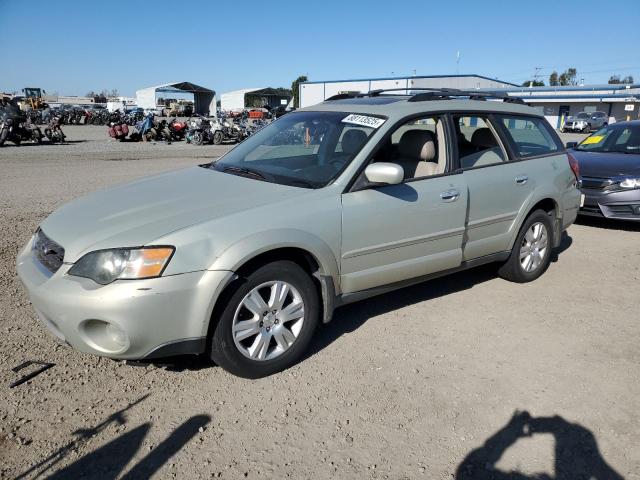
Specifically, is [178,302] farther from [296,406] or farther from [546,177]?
[546,177]

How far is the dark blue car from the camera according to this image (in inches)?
286

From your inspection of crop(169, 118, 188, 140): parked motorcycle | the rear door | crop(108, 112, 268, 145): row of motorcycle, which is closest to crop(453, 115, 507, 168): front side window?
the rear door

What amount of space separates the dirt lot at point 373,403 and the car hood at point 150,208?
90 cm

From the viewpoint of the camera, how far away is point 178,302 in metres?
2.87

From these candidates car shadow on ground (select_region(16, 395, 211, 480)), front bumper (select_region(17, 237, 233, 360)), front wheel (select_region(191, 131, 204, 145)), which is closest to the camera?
car shadow on ground (select_region(16, 395, 211, 480))

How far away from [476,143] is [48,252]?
140 inches

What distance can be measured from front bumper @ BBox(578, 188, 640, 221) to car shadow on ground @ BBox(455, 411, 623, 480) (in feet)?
17.5

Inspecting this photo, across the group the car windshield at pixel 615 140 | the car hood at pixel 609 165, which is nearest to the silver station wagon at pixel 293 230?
the car hood at pixel 609 165

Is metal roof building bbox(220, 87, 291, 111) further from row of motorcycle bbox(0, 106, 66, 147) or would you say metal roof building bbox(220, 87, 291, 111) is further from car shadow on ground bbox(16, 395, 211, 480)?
car shadow on ground bbox(16, 395, 211, 480)

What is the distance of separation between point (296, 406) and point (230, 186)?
1554 millimetres

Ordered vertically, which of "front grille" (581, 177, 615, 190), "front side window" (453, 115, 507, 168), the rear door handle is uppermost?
"front side window" (453, 115, 507, 168)

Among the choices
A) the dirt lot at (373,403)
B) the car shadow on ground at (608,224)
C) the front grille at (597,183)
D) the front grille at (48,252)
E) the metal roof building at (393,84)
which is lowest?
the car shadow on ground at (608,224)

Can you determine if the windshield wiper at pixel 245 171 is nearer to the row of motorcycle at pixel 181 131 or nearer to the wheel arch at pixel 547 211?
the wheel arch at pixel 547 211

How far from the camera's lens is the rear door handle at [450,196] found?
4.08 m
